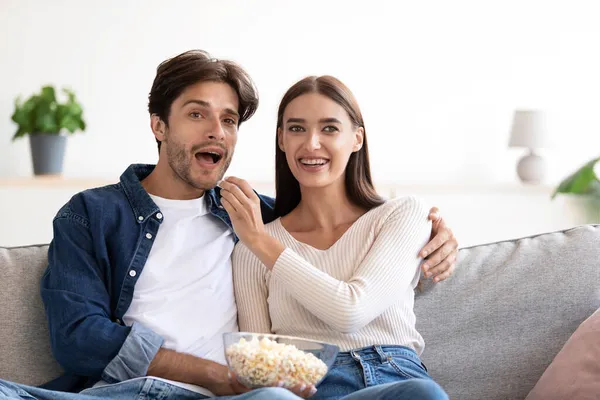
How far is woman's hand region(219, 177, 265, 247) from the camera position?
6.60 ft

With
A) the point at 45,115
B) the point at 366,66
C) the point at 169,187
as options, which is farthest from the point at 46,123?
the point at 169,187

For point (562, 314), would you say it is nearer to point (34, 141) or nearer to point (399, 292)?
point (399, 292)

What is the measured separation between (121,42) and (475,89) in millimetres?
2256

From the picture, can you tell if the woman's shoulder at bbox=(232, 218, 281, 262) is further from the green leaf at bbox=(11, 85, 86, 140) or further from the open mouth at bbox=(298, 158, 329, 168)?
the green leaf at bbox=(11, 85, 86, 140)

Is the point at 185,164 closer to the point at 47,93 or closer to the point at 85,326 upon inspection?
the point at 85,326

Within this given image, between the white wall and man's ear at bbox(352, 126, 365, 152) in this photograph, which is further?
the white wall

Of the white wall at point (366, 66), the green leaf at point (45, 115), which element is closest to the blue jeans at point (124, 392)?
the green leaf at point (45, 115)

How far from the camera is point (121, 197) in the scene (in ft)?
7.02

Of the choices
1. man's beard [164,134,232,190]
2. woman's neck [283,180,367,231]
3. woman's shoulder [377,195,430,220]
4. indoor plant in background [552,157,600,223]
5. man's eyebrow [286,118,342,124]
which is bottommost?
indoor plant in background [552,157,600,223]

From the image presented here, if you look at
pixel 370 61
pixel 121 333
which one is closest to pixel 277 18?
pixel 370 61

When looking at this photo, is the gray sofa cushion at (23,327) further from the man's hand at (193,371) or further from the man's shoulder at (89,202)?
the man's hand at (193,371)

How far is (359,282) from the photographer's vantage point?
1.95 metres

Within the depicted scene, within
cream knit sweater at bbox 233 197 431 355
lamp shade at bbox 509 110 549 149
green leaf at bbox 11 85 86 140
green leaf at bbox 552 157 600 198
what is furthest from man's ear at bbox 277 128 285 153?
lamp shade at bbox 509 110 549 149

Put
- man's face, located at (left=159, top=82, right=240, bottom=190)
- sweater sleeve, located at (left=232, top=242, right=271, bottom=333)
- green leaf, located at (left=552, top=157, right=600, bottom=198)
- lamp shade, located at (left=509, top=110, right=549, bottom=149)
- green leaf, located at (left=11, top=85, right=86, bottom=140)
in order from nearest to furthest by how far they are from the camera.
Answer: sweater sleeve, located at (left=232, top=242, right=271, bottom=333)
man's face, located at (left=159, top=82, right=240, bottom=190)
green leaf, located at (left=11, top=85, right=86, bottom=140)
green leaf, located at (left=552, top=157, right=600, bottom=198)
lamp shade, located at (left=509, top=110, right=549, bottom=149)
